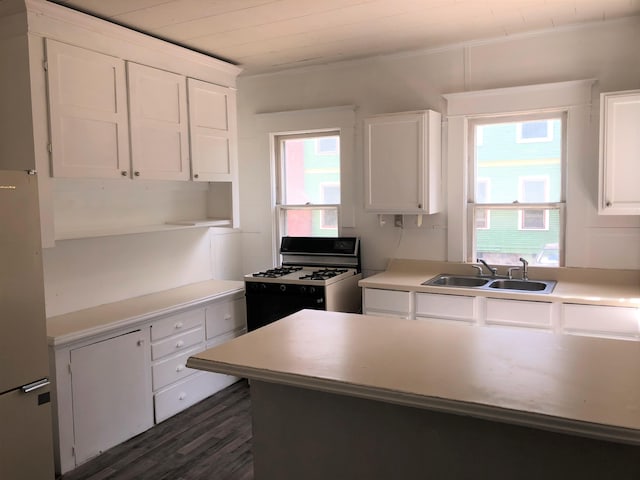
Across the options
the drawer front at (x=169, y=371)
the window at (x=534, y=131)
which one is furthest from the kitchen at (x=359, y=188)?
the drawer front at (x=169, y=371)

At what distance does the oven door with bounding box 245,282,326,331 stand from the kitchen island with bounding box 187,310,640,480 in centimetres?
163

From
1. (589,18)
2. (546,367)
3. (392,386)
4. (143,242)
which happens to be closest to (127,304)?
(143,242)

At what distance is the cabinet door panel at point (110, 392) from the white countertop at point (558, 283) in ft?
5.25

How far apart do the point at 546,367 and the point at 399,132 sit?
8.17ft

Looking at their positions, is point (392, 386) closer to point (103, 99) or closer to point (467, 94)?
point (103, 99)

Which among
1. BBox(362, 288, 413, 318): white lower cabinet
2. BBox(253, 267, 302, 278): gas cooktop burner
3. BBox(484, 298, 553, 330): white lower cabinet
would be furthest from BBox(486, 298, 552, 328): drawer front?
BBox(253, 267, 302, 278): gas cooktop burner

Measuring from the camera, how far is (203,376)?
3.98 meters

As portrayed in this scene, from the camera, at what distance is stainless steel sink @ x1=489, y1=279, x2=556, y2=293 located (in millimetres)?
3661

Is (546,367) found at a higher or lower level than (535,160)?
lower

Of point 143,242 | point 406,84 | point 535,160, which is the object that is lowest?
point 143,242

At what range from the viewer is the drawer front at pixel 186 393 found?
11.8 feet

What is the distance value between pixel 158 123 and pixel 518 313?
2.63 m

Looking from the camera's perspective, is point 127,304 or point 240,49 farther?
point 240,49

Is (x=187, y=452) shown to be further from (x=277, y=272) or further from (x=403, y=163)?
(x=403, y=163)
